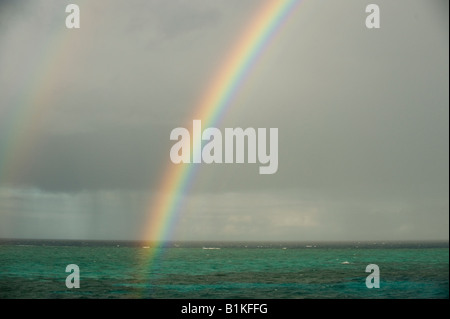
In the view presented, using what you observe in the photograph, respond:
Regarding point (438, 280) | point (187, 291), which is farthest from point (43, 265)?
point (438, 280)

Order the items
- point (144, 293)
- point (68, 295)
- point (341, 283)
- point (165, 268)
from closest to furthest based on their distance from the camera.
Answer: point (68, 295), point (144, 293), point (341, 283), point (165, 268)

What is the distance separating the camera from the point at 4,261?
273ft

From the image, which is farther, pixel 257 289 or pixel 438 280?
pixel 438 280

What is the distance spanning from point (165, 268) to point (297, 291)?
3403 centimetres

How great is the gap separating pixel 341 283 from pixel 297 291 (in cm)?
774
